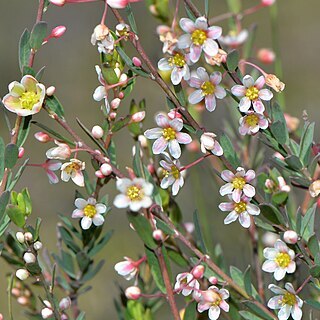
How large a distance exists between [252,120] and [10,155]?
0.20m

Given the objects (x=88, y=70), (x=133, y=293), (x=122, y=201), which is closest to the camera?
(x=122, y=201)

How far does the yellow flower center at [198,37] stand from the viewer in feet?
1.69

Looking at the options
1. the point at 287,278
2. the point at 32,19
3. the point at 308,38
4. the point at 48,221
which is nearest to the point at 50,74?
the point at 32,19

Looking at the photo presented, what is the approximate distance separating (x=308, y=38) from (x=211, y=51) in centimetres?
309

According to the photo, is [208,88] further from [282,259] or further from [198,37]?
[282,259]

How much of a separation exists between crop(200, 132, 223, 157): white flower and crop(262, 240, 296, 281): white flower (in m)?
0.09

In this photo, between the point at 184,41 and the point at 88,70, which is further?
the point at 88,70

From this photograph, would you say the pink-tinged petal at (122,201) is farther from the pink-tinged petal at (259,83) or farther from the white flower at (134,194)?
the pink-tinged petal at (259,83)

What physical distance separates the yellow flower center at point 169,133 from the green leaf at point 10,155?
0.12 metres

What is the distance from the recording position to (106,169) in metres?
0.54

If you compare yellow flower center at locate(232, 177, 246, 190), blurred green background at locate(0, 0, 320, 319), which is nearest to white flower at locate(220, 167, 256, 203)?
yellow flower center at locate(232, 177, 246, 190)

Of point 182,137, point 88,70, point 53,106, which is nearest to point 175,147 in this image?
point 182,137

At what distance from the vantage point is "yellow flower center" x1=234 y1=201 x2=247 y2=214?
56 cm

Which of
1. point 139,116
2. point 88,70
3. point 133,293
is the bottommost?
point 88,70
